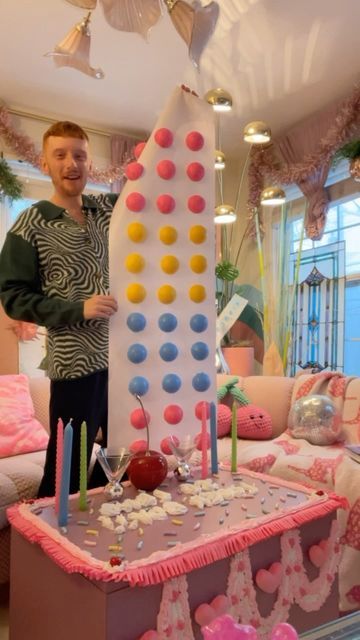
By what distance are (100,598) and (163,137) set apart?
1063 millimetres

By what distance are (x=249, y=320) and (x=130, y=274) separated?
9.29 feet

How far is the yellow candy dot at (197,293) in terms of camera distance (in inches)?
55.0

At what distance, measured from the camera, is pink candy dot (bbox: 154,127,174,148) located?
4.49ft

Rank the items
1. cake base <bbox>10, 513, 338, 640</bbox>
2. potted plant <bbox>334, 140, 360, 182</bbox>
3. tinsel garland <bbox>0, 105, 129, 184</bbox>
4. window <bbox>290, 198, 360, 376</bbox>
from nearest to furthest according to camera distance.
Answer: cake base <bbox>10, 513, 338, 640</bbox>
potted plant <bbox>334, 140, 360, 182</bbox>
tinsel garland <bbox>0, 105, 129, 184</bbox>
window <bbox>290, 198, 360, 376</bbox>

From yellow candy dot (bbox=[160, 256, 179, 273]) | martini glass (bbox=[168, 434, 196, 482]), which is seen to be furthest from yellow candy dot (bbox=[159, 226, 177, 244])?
martini glass (bbox=[168, 434, 196, 482])

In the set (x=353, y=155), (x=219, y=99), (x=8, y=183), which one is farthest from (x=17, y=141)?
(x=353, y=155)

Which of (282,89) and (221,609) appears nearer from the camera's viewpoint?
(221,609)

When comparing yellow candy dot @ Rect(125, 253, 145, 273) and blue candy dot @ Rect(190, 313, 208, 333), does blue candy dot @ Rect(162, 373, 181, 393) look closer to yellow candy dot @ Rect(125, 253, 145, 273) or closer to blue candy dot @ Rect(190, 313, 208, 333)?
blue candy dot @ Rect(190, 313, 208, 333)

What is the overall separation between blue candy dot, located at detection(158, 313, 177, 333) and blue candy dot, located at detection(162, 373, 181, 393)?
0.12 metres

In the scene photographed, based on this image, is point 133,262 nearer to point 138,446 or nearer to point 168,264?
point 168,264

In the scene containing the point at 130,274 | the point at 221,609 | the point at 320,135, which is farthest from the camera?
the point at 320,135

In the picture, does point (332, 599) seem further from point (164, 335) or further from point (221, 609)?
point (164, 335)

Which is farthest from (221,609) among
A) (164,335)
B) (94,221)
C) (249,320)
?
(249,320)

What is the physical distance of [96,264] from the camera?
134cm
